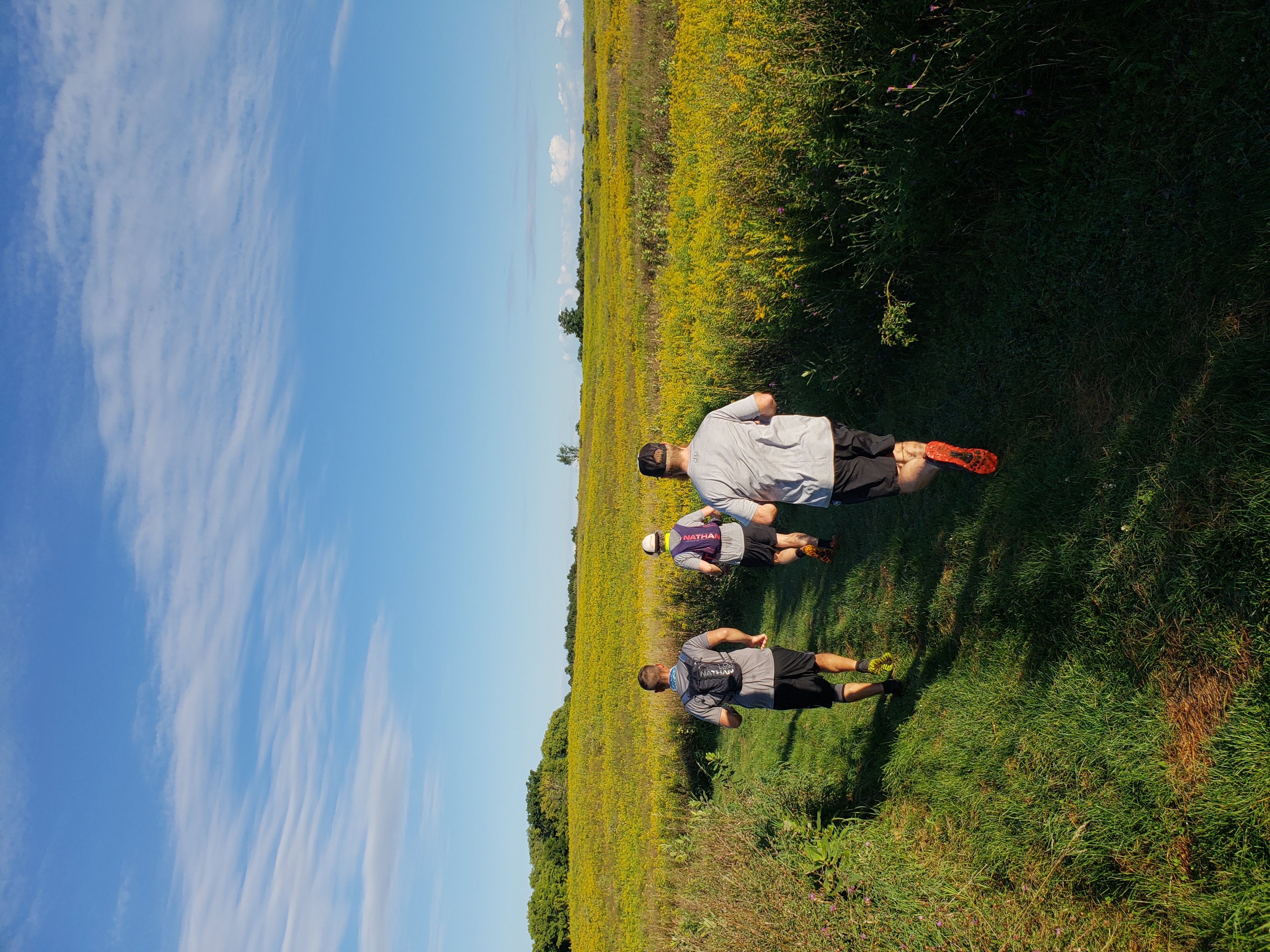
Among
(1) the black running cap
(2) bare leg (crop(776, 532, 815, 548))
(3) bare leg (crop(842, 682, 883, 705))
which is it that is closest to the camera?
(1) the black running cap

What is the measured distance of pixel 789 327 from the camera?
805 centimetres

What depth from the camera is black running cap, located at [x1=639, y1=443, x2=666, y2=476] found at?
6.38 m

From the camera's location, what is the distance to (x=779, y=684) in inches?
269

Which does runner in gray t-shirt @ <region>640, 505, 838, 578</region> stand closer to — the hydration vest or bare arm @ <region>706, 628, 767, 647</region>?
the hydration vest

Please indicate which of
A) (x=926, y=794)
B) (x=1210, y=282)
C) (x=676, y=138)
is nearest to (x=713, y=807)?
(x=926, y=794)

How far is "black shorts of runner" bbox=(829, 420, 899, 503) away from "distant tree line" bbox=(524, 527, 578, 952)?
19.2 meters

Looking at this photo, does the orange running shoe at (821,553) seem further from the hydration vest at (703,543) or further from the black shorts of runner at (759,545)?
the hydration vest at (703,543)

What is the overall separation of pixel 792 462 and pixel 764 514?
0.56m

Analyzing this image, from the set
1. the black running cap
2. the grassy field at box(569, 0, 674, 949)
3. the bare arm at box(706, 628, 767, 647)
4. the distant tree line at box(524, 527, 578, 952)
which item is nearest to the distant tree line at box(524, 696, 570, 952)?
the distant tree line at box(524, 527, 578, 952)

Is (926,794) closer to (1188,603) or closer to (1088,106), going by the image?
(1188,603)

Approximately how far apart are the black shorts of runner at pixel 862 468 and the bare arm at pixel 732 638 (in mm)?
1908

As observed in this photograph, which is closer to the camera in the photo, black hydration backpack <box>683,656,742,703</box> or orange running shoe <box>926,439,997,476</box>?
orange running shoe <box>926,439,997,476</box>

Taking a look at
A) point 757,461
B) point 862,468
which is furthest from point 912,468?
point 757,461

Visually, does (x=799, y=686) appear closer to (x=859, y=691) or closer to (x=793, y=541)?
(x=859, y=691)
